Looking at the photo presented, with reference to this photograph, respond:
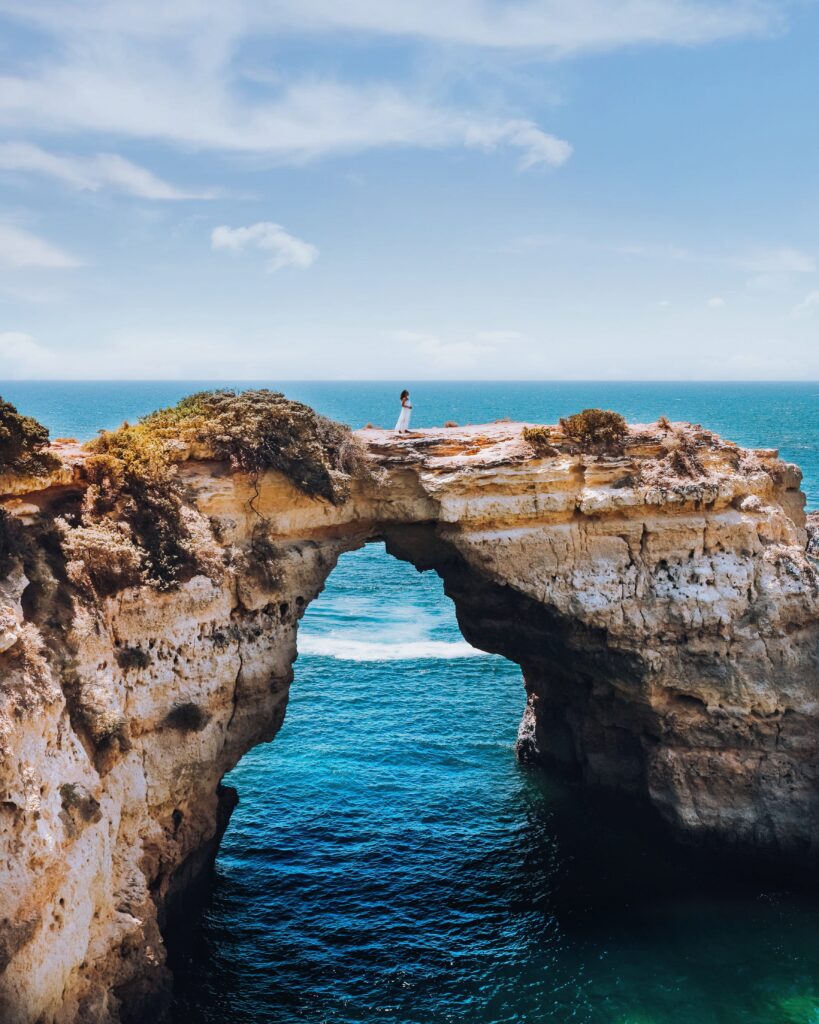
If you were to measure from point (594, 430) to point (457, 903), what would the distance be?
13992 mm

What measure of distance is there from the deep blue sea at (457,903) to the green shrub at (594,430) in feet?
38.9

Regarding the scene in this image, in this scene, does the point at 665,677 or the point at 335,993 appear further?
the point at 665,677

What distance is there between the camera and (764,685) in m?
27.6

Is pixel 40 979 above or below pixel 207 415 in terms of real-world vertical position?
below

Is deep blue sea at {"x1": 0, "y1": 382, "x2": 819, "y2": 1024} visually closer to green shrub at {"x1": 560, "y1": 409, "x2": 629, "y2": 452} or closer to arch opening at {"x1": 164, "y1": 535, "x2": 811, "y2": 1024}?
arch opening at {"x1": 164, "y1": 535, "x2": 811, "y2": 1024}

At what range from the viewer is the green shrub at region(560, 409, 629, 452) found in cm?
2795

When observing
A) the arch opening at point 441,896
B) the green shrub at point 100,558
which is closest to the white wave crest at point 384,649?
the arch opening at point 441,896

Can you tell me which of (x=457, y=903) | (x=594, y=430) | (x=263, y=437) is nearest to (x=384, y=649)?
(x=457, y=903)

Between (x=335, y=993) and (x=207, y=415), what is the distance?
49.0 ft

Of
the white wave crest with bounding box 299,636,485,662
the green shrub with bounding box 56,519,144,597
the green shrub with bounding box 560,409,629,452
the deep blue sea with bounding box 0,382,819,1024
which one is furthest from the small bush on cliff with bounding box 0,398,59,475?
the white wave crest with bounding box 299,636,485,662

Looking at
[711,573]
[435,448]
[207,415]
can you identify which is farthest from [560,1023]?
[207,415]

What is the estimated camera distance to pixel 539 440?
27.6 metres

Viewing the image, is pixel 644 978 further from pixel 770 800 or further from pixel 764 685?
pixel 764 685

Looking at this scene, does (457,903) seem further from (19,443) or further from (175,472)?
(19,443)
